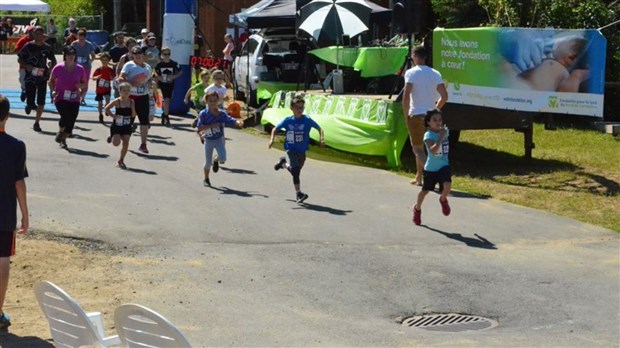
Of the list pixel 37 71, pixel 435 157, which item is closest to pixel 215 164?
pixel 435 157

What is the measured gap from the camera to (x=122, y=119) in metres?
16.2

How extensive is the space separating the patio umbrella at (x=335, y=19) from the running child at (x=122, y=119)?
5808mm

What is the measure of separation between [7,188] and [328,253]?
156 inches

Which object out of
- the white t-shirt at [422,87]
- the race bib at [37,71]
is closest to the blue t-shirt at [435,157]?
the white t-shirt at [422,87]

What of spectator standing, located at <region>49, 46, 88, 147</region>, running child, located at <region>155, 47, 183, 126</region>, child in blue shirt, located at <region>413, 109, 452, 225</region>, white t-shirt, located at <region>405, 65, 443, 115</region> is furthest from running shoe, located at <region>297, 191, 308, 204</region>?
running child, located at <region>155, 47, 183, 126</region>

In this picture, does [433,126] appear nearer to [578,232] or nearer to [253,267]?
[578,232]

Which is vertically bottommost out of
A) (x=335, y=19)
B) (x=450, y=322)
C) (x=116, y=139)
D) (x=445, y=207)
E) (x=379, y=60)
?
(x=450, y=322)

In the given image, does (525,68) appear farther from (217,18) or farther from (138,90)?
(217,18)

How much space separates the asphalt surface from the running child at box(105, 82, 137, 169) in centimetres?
38

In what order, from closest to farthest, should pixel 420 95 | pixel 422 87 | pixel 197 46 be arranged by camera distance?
pixel 422 87 → pixel 420 95 → pixel 197 46

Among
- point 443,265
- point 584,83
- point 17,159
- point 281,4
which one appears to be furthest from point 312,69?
point 17,159

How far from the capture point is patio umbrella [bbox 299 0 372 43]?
21.1m

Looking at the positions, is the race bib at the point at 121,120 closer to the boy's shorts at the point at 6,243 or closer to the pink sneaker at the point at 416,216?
the pink sneaker at the point at 416,216

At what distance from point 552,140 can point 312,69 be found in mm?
5800
